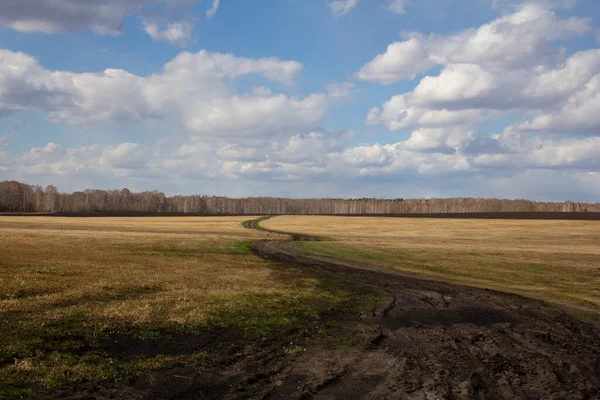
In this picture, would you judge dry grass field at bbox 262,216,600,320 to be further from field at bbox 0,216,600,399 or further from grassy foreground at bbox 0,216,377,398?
grassy foreground at bbox 0,216,377,398

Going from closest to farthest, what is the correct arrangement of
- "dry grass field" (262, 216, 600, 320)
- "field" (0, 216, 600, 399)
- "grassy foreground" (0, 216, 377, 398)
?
"field" (0, 216, 600, 399) → "grassy foreground" (0, 216, 377, 398) → "dry grass field" (262, 216, 600, 320)

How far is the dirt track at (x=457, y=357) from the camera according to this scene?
1118cm

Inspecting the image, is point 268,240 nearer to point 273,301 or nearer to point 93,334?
point 273,301

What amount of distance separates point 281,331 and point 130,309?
21.5 ft

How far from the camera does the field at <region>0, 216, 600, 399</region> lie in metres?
11.4

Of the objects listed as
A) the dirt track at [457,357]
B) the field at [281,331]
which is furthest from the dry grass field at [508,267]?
the dirt track at [457,357]

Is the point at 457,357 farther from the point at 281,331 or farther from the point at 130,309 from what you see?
the point at 130,309

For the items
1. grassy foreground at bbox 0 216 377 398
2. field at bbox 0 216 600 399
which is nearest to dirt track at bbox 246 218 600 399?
field at bbox 0 216 600 399

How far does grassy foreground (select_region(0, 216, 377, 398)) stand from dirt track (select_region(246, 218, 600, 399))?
7.37 ft

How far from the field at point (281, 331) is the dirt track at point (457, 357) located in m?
0.06

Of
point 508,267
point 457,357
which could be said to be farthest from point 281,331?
point 508,267

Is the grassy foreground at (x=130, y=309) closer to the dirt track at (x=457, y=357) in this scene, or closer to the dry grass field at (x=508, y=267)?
the dirt track at (x=457, y=357)

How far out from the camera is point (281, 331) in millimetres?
16641

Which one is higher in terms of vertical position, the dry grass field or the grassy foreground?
the grassy foreground
